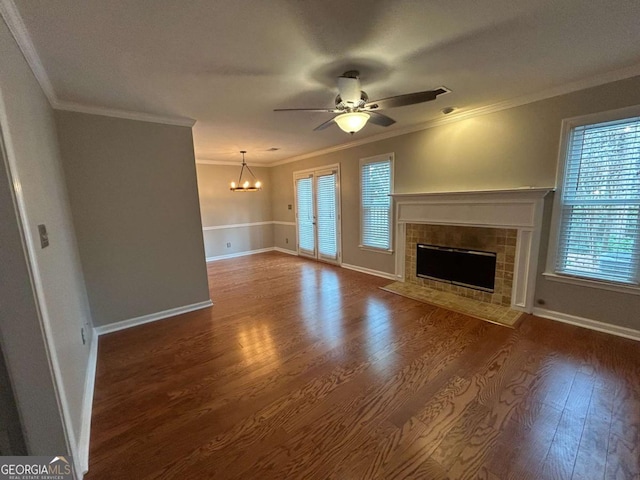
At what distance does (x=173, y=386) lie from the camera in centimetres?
210

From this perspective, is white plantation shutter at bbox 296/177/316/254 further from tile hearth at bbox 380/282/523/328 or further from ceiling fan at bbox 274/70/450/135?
ceiling fan at bbox 274/70/450/135

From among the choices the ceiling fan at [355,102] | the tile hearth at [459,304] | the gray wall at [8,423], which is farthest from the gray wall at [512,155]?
the gray wall at [8,423]

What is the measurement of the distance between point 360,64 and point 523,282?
3003mm

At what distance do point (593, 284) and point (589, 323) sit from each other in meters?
0.42

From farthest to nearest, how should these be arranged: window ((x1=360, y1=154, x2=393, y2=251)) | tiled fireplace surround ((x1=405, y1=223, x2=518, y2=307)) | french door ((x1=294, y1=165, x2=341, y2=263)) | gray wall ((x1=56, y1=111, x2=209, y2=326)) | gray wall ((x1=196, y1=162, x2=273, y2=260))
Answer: gray wall ((x1=196, y1=162, x2=273, y2=260)) < french door ((x1=294, y1=165, x2=341, y2=263)) < window ((x1=360, y1=154, x2=393, y2=251)) < tiled fireplace surround ((x1=405, y1=223, x2=518, y2=307)) < gray wall ((x1=56, y1=111, x2=209, y2=326))

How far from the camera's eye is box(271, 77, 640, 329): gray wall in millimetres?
2572

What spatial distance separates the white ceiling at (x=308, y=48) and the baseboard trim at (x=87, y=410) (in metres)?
2.37

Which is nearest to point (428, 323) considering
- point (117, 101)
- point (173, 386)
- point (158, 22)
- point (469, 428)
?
point (469, 428)

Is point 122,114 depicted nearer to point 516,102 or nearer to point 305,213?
point 305,213

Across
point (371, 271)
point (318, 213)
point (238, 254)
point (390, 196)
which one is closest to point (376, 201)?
point (390, 196)

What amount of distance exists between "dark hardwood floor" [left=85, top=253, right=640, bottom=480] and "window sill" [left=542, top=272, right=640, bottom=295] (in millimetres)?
468

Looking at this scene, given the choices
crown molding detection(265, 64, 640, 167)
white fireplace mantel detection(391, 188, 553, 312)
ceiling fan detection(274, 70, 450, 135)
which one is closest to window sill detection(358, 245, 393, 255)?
white fireplace mantel detection(391, 188, 553, 312)

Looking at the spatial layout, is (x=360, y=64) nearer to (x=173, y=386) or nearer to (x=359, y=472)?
(x=359, y=472)

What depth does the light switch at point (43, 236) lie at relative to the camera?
1456 millimetres
